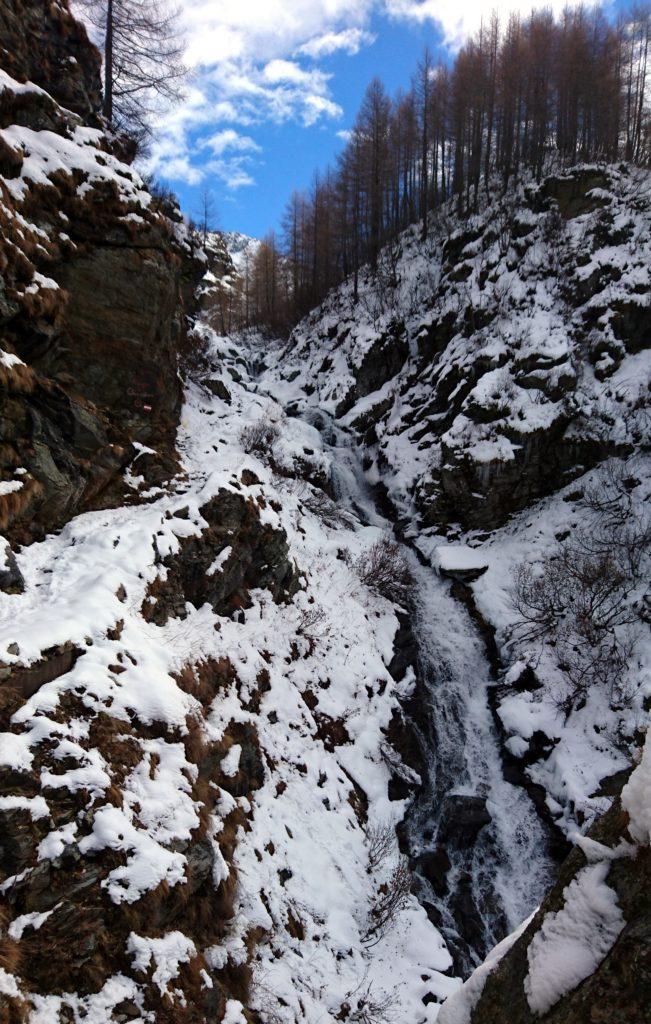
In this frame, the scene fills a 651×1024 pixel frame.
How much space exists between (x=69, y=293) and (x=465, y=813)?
13824 mm

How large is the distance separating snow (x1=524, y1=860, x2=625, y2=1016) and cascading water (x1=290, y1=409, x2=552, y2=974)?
795cm

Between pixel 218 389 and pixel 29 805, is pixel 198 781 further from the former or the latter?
pixel 218 389

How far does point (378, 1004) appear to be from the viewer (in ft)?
23.6

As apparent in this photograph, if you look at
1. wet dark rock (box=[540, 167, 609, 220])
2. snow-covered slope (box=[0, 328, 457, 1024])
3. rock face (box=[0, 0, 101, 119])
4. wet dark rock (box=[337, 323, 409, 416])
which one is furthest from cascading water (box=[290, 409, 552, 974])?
wet dark rock (box=[540, 167, 609, 220])

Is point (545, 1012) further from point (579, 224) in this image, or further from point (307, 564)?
point (579, 224)

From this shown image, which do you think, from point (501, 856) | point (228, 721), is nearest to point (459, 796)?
point (501, 856)

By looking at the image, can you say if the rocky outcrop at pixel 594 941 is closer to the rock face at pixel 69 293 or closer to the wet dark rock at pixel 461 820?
the rock face at pixel 69 293

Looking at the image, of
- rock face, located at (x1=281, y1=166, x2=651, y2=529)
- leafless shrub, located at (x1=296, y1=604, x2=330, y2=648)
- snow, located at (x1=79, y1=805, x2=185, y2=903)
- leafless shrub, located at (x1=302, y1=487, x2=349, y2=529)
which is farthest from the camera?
rock face, located at (x1=281, y1=166, x2=651, y2=529)

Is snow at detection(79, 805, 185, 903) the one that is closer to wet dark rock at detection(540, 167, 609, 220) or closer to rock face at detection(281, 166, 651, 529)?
rock face at detection(281, 166, 651, 529)

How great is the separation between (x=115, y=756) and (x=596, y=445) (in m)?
16.9

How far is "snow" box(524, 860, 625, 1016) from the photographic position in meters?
2.52

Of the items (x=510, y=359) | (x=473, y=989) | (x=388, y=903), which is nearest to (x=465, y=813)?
(x=388, y=903)

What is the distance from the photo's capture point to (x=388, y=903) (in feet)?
28.1

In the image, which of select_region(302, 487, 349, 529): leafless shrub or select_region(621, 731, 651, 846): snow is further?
select_region(302, 487, 349, 529): leafless shrub
